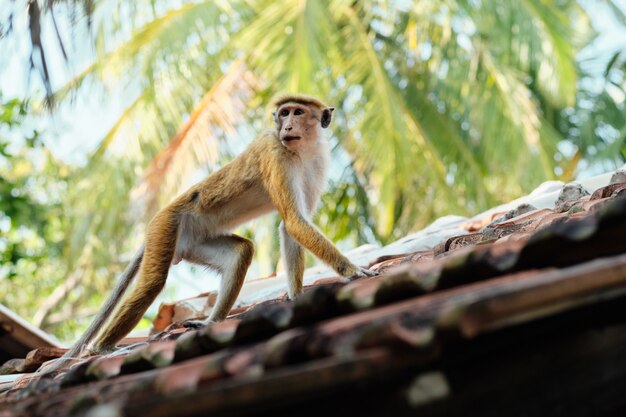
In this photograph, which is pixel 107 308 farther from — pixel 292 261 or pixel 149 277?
pixel 292 261

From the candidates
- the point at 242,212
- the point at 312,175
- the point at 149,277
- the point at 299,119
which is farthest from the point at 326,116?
the point at 149,277

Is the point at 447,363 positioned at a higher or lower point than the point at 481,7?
lower

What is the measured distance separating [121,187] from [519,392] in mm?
17976

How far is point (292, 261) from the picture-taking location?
261 inches

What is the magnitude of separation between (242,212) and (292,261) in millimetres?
638

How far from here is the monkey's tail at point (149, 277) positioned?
20.3 feet

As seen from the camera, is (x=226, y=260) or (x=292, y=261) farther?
(x=226, y=260)

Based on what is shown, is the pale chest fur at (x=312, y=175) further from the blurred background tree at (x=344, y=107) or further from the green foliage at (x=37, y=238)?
the green foliage at (x=37, y=238)

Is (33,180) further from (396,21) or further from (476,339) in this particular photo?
(476,339)

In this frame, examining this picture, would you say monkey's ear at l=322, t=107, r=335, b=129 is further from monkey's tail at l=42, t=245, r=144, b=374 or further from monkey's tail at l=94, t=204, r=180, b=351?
monkey's tail at l=42, t=245, r=144, b=374

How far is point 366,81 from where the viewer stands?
2044 cm

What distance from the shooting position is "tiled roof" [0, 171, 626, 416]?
2174mm

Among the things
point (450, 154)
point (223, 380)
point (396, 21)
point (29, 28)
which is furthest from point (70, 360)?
point (396, 21)

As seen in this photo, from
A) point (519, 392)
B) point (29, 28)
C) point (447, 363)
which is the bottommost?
point (519, 392)
